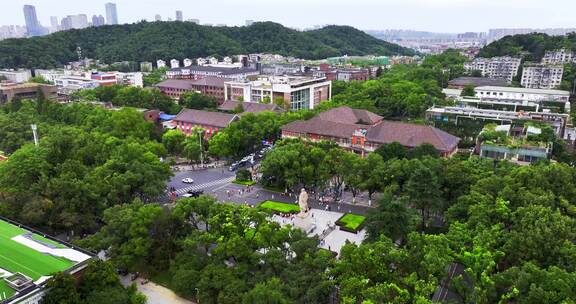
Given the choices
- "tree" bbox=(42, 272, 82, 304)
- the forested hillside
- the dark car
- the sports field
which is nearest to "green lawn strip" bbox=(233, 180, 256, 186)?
the dark car

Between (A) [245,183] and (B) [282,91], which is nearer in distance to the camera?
(A) [245,183]

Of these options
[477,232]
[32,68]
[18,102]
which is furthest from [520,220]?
[32,68]

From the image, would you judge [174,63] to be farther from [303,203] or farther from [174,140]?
[303,203]

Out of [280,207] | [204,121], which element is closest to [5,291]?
[280,207]

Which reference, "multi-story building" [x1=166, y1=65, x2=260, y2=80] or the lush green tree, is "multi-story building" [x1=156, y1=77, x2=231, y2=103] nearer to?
the lush green tree

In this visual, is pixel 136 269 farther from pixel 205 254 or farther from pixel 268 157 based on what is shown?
pixel 268 157

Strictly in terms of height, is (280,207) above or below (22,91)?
below

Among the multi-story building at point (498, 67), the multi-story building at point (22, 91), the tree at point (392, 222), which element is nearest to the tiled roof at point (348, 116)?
the tree at point (392, 222)
